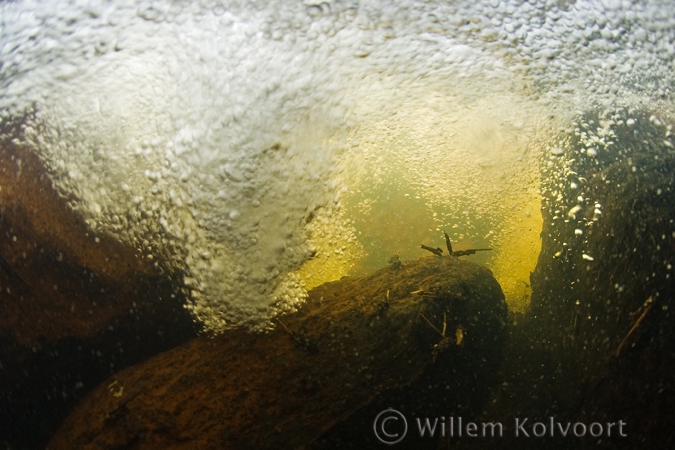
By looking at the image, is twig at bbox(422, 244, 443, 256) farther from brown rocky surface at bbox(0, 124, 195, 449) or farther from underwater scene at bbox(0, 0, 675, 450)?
brown rocky surface at bbox(0, 124, 195, 449)

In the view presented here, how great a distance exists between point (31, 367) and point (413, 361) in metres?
1.28

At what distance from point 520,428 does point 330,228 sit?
86 cm

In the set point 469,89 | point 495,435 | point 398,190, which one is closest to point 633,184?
point 469,89

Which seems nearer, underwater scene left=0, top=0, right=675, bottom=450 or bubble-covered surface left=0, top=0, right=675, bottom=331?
underwater scene left=0, top=0, right=675, bottom=450

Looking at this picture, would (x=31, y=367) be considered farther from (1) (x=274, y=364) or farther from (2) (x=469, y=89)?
(2) (x=469, y=89)

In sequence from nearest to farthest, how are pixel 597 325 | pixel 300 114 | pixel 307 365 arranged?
1. pixel 307 365
2. pixel 597 325
3. pixel 300 114

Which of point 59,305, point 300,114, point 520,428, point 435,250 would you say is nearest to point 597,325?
point 520,428

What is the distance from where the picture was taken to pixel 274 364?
1.16m

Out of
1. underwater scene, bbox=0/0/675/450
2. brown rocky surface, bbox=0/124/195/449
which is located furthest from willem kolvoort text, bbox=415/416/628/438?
brown rocky surface, bbox=0/124/195/449

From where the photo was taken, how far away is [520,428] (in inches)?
47.7

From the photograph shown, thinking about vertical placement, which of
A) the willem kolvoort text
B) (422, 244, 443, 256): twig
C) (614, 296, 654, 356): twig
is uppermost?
(422, 244, 443, 256): twig

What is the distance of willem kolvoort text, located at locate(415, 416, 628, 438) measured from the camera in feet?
3.90

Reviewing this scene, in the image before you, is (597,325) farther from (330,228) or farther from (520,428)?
(330,228)

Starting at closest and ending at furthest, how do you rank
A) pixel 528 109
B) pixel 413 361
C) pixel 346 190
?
pixel 413 361, pixel 346 190, pixel 528 109
